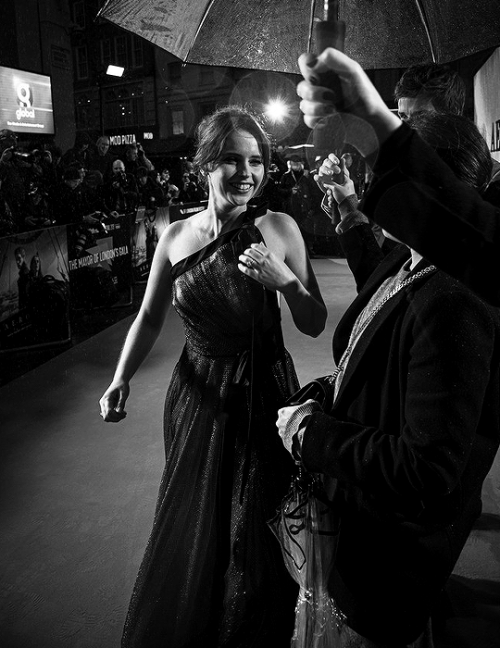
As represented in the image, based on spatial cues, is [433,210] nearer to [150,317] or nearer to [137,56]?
[150,317]

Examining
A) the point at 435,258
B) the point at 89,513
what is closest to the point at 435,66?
the point at 435,258

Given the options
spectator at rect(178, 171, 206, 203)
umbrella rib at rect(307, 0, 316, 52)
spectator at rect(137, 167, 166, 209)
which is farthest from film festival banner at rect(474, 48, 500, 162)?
spectator at rect(178, 171, 206, 203)

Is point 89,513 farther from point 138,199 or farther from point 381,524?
point 138,199

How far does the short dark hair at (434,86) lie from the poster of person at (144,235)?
21.4 ft

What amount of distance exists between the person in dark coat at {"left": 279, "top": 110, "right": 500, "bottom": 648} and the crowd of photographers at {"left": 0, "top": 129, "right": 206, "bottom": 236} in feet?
18.4

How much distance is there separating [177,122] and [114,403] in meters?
37.3

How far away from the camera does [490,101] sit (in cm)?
831

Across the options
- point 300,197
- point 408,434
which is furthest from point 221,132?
point 300,197

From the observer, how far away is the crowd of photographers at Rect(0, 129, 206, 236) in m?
6.98

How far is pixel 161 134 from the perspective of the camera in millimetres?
36750

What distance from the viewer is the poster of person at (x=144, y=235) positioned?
886 cm

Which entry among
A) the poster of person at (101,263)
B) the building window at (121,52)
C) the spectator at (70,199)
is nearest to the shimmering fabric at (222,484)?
the poster of person at (101,263)

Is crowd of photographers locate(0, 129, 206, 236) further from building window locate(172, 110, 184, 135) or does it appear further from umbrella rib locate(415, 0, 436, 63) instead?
building window locate(172, 110, 184, 135)

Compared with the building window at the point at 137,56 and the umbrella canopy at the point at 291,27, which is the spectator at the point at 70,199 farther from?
the building window at the point at 137,56
